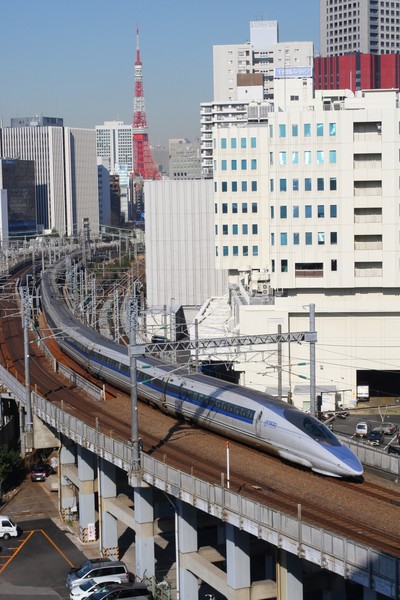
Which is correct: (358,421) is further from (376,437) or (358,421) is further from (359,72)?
(359,72)

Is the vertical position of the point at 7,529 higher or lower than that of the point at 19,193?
lower

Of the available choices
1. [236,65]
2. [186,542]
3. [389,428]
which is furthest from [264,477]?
[236,65]

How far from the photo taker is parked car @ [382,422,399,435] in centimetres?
4631

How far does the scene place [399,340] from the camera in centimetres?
5203

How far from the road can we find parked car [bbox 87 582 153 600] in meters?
2.07

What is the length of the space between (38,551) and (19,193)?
163230 millimetres

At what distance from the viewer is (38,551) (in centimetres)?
3312

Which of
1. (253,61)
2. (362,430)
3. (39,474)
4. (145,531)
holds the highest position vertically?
(253,61)

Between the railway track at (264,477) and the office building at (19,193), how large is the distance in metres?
152

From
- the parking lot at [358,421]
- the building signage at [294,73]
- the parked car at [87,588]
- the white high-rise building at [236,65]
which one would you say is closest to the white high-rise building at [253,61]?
the white high-rise building at [236,65]

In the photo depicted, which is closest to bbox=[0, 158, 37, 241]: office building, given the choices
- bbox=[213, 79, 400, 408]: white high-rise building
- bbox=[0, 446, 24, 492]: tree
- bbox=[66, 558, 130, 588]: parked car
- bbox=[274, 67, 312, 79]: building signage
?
bbox=[274, 67, 312, 79]: building signage

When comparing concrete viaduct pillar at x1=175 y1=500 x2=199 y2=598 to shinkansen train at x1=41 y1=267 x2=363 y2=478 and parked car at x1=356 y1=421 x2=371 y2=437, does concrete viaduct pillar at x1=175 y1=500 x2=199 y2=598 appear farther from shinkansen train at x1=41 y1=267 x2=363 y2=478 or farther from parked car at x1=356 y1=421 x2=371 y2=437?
parked car at x1=356 y1=421 x2=371 y2=437

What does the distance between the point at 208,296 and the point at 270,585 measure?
5188cm

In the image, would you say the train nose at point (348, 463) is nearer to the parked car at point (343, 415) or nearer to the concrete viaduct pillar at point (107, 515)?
the concrete viaduct pillar at point (107, 515)
